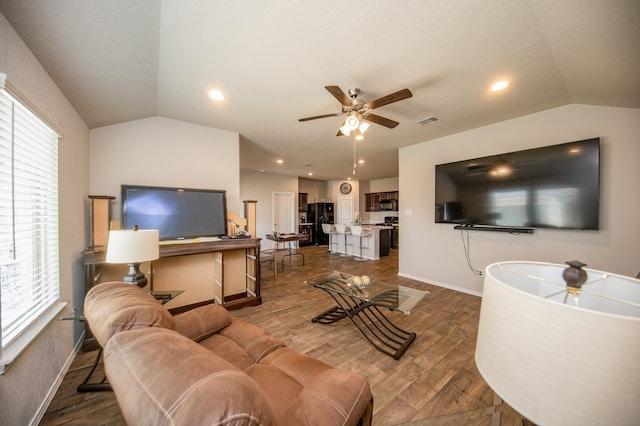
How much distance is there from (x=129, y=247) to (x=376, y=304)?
7.06ft

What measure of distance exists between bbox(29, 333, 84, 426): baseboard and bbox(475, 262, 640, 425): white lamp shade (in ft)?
8.47

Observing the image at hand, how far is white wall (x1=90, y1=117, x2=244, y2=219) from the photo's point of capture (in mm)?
2686

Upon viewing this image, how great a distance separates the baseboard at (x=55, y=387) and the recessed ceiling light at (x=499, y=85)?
14.9ft

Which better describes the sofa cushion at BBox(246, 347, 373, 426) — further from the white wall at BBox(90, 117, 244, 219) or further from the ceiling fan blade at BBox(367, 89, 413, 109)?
the white wall at BBox(90, 117, 244, 219)

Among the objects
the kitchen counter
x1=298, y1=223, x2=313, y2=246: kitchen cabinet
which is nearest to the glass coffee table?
the kitchen counter

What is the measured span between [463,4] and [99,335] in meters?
2.64

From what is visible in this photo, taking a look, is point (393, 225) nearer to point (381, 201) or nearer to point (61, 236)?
point (381, 201)

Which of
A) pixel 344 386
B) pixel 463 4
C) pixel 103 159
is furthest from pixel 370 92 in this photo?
pixel 103 159

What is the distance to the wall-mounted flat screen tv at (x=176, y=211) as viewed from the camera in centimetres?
268

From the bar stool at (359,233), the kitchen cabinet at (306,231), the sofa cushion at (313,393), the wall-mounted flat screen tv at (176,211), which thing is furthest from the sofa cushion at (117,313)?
the kitchen cabinet at (306,231)

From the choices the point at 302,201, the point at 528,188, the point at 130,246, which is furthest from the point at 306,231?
the point at 130,246

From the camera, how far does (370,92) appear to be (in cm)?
241

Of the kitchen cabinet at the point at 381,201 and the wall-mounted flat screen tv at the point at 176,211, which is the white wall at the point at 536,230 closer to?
the wall-mounted flat screen tv at the point at 176,211

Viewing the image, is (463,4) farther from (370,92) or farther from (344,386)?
(344,386)
